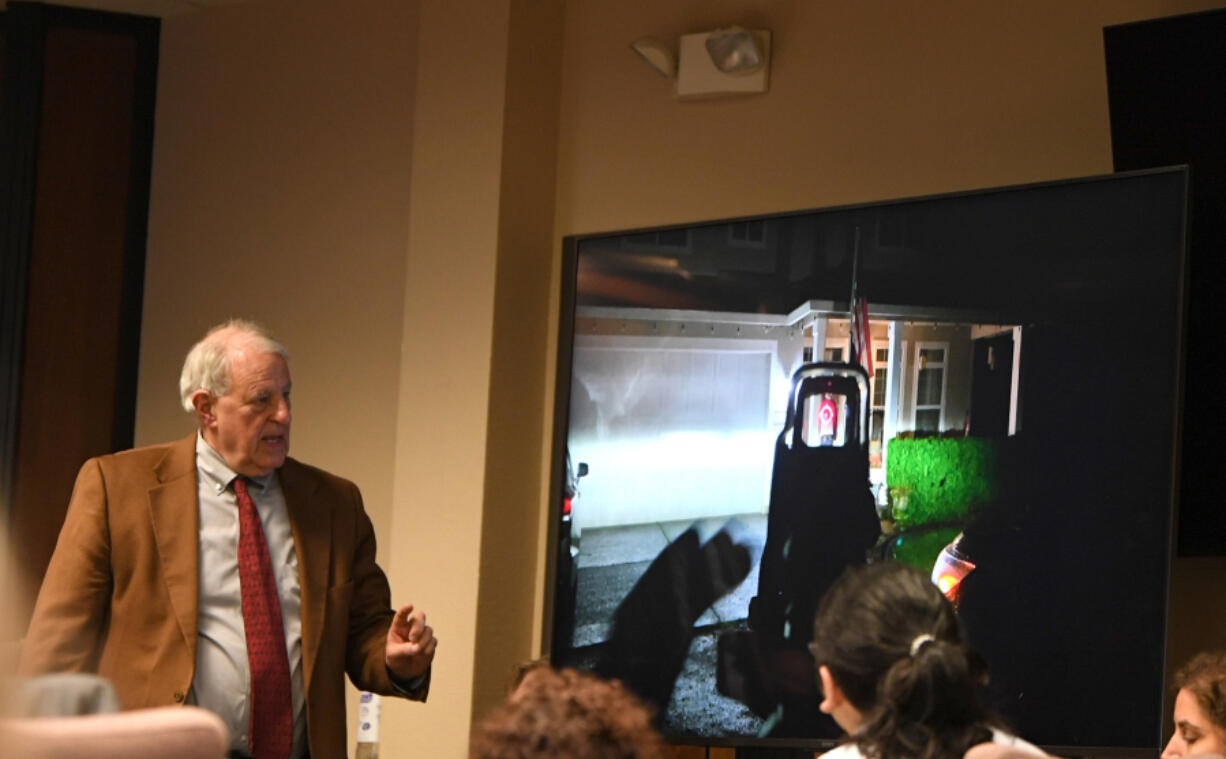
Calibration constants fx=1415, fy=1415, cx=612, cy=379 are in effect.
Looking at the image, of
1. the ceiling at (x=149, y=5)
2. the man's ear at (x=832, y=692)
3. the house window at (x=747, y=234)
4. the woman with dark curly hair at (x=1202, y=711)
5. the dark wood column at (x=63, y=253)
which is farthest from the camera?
the ceiling at (x=149, y=5)

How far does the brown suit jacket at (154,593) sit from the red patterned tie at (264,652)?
6cm

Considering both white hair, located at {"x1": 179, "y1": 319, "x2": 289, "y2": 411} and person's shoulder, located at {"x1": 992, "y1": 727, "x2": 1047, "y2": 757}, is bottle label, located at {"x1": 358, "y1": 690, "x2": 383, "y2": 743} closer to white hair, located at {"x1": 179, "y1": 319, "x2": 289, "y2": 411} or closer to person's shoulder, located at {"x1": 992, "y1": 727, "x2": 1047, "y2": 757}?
white hair, located at {"x1": 179, "y1": 319, "x2": 289, "y2": 411}

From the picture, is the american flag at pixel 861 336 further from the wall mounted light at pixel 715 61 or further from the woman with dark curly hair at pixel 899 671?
the woman with dark curly hair at pixel 899 671

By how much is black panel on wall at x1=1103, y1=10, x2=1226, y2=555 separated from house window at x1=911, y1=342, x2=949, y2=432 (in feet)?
1.69

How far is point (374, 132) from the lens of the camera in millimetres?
4734

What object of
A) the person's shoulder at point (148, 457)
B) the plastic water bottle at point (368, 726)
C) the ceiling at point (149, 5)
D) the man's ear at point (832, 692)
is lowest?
the plastic water bottle at point (368, 726)

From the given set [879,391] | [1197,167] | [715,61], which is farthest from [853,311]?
[715,61]

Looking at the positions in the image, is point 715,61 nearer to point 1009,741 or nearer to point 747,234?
point 747,234

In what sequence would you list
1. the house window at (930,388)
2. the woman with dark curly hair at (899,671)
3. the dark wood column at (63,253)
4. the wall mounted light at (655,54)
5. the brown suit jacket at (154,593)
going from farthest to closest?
the dark wood column at (63,253), the wall mounted light at (655,54), the house window at (930,388), the brown suit jacket at (154,593), the woman with dark curly hair at (899,671)

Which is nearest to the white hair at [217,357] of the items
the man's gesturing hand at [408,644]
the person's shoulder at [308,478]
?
the person's shoulder at [308,478]

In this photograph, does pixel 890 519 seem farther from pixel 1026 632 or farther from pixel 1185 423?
pixel 1185 423

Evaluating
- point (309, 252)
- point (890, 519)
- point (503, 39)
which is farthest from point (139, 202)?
point (890, 519)

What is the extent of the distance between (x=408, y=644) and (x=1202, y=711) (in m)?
1.58

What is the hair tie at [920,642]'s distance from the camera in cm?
197
